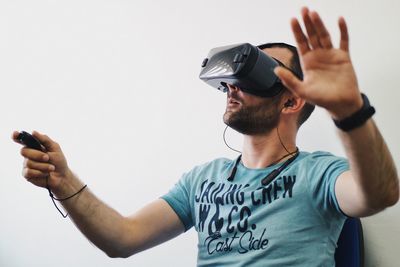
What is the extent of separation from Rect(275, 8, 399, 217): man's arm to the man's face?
380 millimetres

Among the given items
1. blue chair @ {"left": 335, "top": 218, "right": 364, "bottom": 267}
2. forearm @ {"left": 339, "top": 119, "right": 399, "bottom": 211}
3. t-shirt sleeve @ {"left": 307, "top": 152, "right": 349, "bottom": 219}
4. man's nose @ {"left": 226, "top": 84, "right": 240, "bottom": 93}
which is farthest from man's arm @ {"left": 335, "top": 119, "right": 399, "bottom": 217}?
man's nose @ {"left": 226, "top": 84, "right": 240, "bottom": 93}

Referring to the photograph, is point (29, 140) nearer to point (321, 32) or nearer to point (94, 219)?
point (94, 219)

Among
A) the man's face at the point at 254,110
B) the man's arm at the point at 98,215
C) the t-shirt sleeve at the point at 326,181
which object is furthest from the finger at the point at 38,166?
the t-shirt sleeve at the point at 326,181

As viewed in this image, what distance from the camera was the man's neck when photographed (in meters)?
1.03

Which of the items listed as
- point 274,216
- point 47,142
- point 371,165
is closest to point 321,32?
point 371,165

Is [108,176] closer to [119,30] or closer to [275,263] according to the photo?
[119,30]

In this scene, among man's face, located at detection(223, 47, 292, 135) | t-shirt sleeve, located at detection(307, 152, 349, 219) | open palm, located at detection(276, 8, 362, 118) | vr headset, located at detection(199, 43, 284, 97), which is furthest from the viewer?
man's face, located at detection(223, 47, 292, 135)

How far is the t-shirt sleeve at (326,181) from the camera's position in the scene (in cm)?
78

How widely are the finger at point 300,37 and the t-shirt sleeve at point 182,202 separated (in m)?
0.60

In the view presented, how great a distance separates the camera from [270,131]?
1047mm

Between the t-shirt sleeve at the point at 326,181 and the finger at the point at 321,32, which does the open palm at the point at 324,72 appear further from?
the t-shirt sleeve at the point at 326,181

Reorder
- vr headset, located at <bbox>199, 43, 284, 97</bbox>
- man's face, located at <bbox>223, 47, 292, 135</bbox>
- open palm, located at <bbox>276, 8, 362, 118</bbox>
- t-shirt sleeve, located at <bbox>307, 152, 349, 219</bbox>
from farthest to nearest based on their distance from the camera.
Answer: man's face, located at <bbox>223, 47, 292, 135</bbox>
vr headset, located at <bbox>199, 43, 284, 97</bbox>
t-shirt sleeve, located at <bbox>307, 152, 349, 219</bbox>
open palm, located at <bbox>276, 8, 362, 118</bbox>

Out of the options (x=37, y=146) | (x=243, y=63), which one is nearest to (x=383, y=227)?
(x=243, y=63)

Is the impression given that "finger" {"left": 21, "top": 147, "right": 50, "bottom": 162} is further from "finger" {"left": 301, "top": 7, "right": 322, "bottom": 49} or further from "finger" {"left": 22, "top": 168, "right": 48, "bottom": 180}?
"finger" {"left": 301, "top": 7, "right": 322, "bottom": 49}
